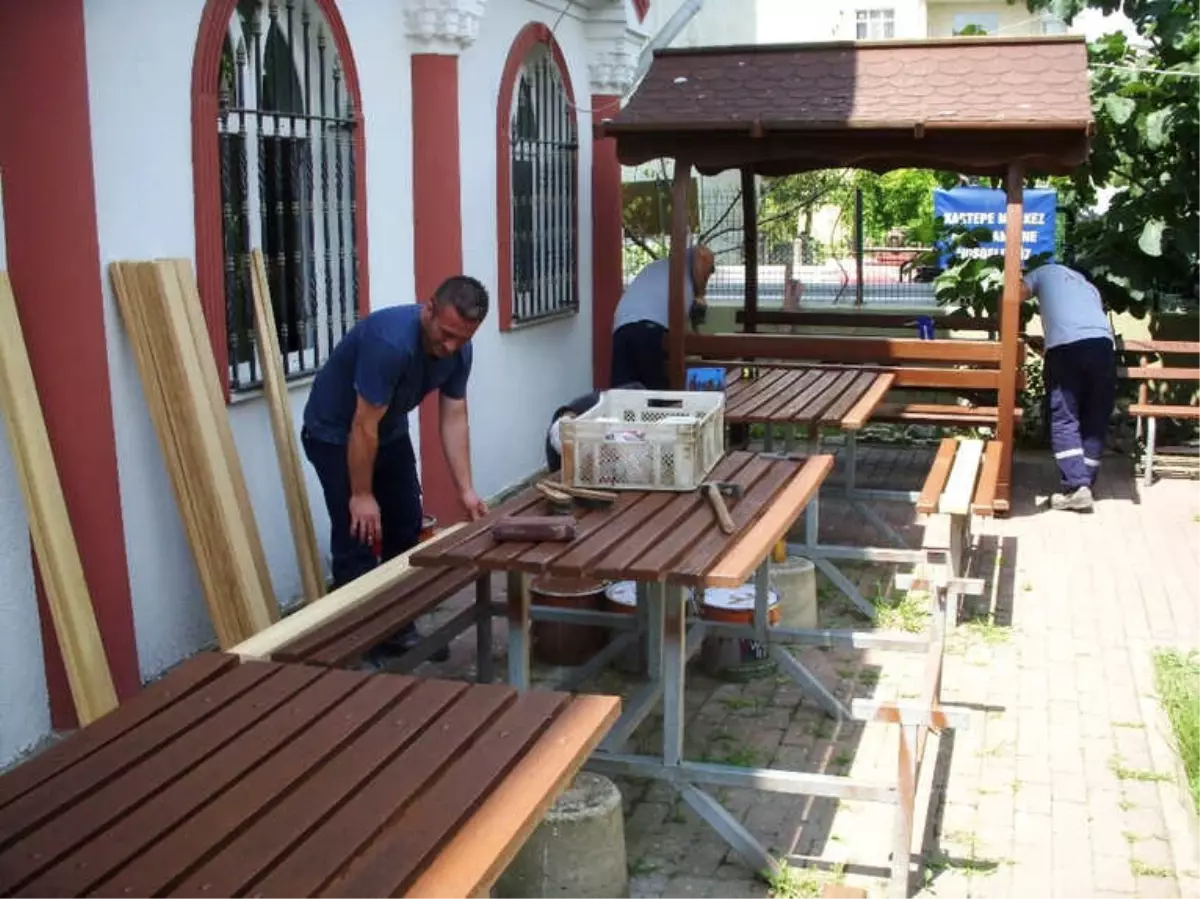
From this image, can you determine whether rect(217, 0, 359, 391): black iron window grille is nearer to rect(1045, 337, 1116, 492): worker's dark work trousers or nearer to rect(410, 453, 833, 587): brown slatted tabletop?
rect(410, 453, 833, 587): brown slatted tabletop

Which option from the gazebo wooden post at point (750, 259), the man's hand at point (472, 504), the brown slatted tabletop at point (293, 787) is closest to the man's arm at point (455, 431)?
the man's hand at point (472, 504)

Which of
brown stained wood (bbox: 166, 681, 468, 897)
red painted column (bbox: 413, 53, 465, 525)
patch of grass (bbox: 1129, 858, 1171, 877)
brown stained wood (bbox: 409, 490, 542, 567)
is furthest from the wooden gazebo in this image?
brown stained wood (bbox: 166, 681, 468, 897)

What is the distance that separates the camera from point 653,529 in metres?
4.39

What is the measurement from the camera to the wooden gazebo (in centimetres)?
838

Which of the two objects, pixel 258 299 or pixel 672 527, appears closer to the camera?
pixel 672 527

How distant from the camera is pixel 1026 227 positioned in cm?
1216

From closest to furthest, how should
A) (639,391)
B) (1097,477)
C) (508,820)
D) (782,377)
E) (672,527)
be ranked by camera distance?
1. (508,820)
2. (672,527)
3. (639,391)
4. (782,377)
5. (1097,477)

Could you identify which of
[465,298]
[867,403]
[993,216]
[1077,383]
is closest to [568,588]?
[465,298]

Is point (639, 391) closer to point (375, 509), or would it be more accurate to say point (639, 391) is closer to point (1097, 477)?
point (375, 509)

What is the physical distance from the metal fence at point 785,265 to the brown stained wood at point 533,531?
386 inches

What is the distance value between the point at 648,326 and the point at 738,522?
4958 mm

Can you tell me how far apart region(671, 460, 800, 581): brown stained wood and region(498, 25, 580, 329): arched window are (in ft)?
14.2

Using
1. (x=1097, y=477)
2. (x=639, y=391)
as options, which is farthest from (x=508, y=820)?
(x=1097, y=477)

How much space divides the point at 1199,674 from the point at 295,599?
3.91 m
